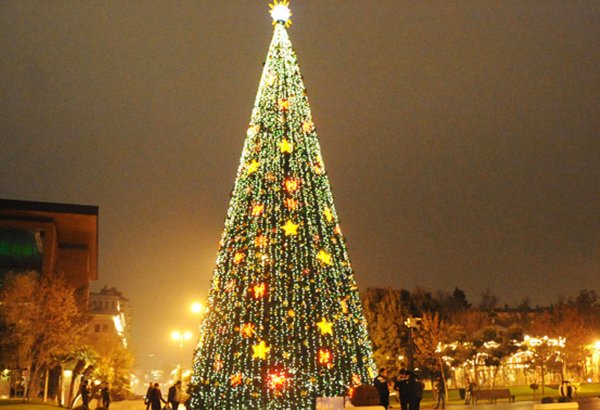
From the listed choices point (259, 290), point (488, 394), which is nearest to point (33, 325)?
point (259, 290)

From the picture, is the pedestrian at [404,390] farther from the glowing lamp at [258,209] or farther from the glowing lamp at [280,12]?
the glowing lamp at [280,12]

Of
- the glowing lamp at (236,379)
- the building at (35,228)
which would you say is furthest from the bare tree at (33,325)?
the glowing lamp at (236,379)

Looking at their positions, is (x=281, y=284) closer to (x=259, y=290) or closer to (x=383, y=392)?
(x=259, y=290)

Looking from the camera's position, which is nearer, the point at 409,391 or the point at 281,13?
the point at 409,391

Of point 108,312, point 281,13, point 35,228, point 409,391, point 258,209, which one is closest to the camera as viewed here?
point 409,391

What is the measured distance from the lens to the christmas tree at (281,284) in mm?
32188

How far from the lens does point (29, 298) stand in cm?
3909

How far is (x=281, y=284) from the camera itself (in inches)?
1309

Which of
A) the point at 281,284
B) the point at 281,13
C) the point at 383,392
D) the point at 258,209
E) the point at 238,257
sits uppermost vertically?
the point at 281,13

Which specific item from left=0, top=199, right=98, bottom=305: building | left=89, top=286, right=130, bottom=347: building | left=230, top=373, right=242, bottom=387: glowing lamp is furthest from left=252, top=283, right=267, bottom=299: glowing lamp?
left=89, top=286, right=130, bottom=347: building

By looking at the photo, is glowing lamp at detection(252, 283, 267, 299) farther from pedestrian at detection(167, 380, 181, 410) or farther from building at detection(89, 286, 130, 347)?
building at detection(89, 286, 130, 347)

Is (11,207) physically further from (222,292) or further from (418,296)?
(418,296)

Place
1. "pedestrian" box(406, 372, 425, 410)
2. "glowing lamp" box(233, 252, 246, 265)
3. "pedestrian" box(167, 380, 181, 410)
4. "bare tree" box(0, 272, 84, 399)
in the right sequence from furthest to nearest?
"bare tree" box(0, 272, 84, 399), "glowing lamp" box(233, 252, 246, 265), "pedestrian" box(167, 380, 181, 410), "pedestrian" box(406, 372, 425, 410)

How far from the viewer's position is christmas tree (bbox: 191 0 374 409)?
32.2 meters
